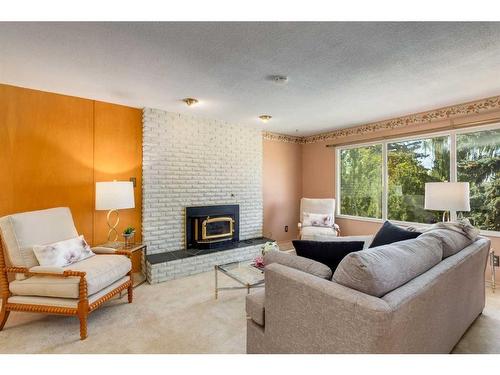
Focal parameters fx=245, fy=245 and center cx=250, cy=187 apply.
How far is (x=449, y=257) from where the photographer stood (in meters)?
1.75

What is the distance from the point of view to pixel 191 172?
3.83 m

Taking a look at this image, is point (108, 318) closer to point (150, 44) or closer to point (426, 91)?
point (150, 44)

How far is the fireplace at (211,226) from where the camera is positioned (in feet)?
12.4

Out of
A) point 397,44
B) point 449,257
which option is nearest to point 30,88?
point 397,44

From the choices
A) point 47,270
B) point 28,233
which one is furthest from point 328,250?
point 28,233

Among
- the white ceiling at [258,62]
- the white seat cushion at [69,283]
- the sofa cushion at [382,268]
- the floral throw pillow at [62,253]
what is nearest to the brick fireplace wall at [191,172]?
the white ceiling at [258,62]

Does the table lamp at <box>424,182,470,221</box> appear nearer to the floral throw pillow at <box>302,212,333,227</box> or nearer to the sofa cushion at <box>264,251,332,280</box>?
the floral throw pillow at <box>302,212,333,227</box>

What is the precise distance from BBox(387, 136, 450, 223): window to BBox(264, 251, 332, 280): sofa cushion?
10.3ft

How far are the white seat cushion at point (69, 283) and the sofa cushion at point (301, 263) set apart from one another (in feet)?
5.12

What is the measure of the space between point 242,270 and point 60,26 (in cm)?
255

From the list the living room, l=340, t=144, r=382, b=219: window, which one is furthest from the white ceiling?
l=340, t=144, r=382, b=219: window

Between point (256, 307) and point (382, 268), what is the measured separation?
831 mm

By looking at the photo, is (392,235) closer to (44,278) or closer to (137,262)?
(44,278)

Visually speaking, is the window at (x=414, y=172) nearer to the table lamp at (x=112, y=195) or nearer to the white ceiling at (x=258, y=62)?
the white ceiling at (x=258, y=62)
